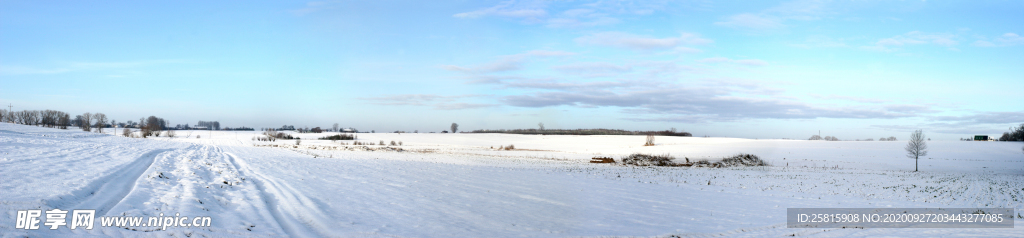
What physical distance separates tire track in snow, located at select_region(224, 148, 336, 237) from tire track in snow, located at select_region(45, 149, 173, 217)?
2.53m

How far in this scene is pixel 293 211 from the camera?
9.29m

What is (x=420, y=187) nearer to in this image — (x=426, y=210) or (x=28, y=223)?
(x=426, y=210)

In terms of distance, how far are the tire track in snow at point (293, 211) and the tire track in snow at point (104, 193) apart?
2528 millimetres

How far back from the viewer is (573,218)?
396 inches

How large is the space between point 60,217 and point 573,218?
8.53 metres

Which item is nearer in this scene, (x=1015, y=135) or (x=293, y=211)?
(x=293, y=211)

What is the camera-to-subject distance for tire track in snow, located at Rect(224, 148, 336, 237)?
25.7 feet

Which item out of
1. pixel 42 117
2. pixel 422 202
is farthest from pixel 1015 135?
pixel 42 117

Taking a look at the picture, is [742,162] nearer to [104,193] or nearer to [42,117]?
[104,193]

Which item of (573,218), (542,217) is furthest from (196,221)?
(573,218)

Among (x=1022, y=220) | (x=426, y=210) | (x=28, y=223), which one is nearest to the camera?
(x=28, y=223)

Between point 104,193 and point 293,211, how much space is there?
377cm

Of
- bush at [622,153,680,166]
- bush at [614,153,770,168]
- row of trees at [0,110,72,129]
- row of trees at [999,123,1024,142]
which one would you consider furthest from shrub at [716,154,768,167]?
row of trees at [0,110,72,129]

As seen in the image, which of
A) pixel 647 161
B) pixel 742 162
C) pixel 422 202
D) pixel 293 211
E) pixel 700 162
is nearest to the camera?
pixel 293 211
